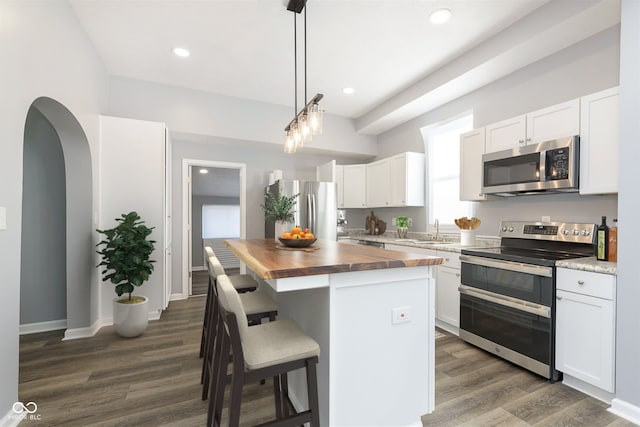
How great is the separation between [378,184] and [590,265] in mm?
3137

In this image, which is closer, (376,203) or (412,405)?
(412,405)

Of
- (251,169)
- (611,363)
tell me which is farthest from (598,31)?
(251,169)

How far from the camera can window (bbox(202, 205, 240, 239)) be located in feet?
27.1

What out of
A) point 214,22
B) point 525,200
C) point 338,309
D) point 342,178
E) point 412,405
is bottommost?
point 412,405

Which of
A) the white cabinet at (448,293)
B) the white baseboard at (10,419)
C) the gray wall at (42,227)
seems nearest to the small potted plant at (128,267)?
the gray wall at (42,227)

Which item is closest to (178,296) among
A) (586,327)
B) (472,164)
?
(472,164)

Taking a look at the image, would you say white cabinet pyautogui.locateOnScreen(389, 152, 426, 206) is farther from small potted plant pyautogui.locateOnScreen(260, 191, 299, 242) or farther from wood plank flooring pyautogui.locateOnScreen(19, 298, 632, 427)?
small potted plant pyautogui.locateOnScreen(260, 191, 299, 242)

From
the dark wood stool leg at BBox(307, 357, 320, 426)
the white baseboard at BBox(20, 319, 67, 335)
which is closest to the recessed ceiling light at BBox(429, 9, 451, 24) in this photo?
the dark wood stool leg at BBox(307, 357, 320, 426)

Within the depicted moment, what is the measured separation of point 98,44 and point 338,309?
357 cm

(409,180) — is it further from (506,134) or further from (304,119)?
(304,119)

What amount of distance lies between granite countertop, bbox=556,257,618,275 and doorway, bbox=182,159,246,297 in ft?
13.4

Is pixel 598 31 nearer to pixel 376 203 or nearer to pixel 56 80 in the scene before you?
pixel 376 203

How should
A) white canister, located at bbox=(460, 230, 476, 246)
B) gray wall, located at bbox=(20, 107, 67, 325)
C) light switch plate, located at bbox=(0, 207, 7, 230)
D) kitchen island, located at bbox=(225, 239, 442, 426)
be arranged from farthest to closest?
white canister, located at bbox=(460, 230, 476, 246)
gray wall, located at bbox=(20, 107, 67, 325)
light switch plate, located at bbox=(0, 207, 7, 230)
kitchen island, located at bbox=(225, 239, 442, 426)

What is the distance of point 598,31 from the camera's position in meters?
2.50
